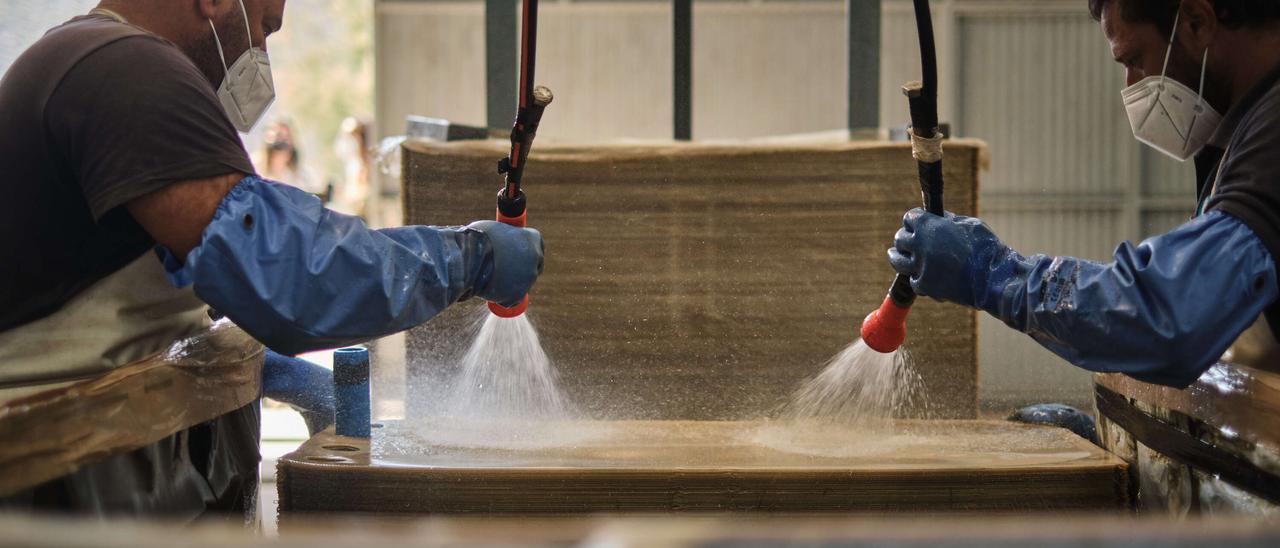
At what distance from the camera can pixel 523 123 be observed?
1827 millimetres

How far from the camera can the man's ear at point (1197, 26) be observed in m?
1.80

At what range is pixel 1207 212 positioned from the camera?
63.2 inches

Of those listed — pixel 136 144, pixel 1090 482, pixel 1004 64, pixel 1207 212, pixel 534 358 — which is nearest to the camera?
pixel 136 144

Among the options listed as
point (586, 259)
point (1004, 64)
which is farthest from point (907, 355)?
point (1004, 64)

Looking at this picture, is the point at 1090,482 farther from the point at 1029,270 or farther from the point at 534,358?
the point at 534,358

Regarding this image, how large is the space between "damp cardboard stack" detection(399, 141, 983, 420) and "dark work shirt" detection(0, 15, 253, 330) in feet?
3.00

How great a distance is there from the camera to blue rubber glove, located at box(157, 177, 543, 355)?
145cm

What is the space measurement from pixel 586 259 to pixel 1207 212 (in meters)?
1.27

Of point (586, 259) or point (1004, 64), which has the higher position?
point (1004, 64)

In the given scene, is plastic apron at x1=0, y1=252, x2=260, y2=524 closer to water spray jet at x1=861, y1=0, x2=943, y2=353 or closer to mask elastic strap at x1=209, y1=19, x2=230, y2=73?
mask elastic strap at x1=209, y1=19, x2=230, y2=73

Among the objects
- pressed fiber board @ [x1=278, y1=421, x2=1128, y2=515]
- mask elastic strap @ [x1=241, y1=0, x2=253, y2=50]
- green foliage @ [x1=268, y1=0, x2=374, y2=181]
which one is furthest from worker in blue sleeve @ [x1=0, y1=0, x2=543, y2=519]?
green foliage @ [x1=268, y1=0, x2=374, y2=181]

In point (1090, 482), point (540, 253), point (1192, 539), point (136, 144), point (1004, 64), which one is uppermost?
point (1004, 64)

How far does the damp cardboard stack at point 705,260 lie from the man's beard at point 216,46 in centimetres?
58

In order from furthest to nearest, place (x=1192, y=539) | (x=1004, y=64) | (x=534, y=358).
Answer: (x=1004, y=64) → (x=534, y=358) → (x=1192, y=539)
